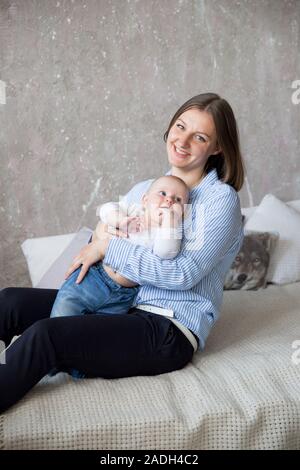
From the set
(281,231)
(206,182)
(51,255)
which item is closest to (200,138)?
(206,182)

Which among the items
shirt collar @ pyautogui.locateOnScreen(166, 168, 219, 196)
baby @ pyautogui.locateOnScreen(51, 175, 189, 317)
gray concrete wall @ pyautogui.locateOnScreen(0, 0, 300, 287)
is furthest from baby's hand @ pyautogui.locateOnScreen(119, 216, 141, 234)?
gray concrete wall @ pyautogui.locateOnScreen(0, 0, 300, 287)

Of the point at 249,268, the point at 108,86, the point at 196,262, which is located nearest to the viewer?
the point at 196,262

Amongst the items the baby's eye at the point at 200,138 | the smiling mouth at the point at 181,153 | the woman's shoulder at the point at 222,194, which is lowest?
the woman's shoulder at the point at 222,194

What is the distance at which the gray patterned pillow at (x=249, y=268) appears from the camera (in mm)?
2840

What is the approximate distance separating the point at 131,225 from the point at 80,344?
412 millimetres

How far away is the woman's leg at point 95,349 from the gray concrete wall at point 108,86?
145cm

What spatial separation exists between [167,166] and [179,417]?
6.08 feet

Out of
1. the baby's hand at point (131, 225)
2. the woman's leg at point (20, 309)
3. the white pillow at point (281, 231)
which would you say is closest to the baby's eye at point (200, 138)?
the baby's hand at point (131, 225)

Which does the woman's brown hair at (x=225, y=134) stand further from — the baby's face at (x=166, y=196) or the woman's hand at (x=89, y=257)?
the woman's hand at (x=89, y=257)

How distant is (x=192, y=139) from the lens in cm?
198

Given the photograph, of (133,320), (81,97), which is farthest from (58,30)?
(133,320)

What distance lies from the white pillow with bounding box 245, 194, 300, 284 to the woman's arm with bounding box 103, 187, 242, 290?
1.15m

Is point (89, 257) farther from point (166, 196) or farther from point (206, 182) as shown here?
point (206, 182)
